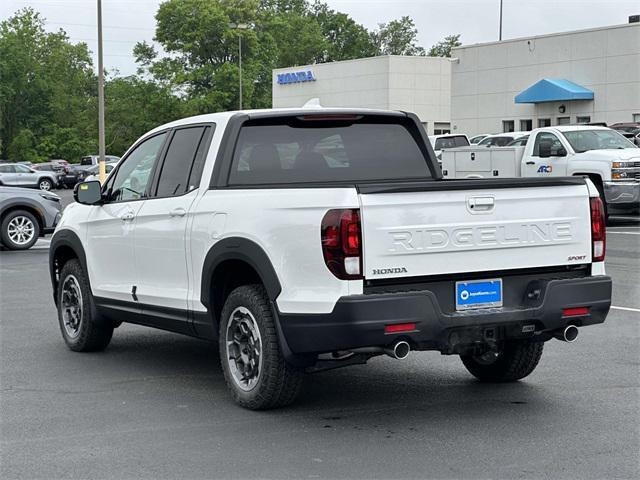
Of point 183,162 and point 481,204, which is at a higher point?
point 183,162

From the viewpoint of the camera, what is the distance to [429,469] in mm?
5375

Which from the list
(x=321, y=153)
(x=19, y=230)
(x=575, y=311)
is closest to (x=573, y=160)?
(x=19, y=230)

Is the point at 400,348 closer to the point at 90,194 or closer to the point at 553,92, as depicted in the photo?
the point at 90,194

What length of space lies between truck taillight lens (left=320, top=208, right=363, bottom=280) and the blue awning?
42.3 m

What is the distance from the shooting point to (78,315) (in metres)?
8.99

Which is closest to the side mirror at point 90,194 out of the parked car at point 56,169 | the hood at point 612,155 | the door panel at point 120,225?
the door panel at point 120,225

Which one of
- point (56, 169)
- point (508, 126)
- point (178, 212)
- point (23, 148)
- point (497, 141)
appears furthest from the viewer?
point (23, 148)

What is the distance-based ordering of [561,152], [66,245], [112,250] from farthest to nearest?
[561,152], [66,245], [112,250]

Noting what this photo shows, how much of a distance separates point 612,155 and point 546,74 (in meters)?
27.9

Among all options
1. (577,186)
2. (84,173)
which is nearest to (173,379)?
(577,186)

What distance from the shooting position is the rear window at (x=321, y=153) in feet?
23.9

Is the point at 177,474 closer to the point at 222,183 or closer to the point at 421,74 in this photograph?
the point at 222,183

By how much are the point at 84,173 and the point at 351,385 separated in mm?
55190

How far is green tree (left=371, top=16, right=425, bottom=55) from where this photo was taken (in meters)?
121
